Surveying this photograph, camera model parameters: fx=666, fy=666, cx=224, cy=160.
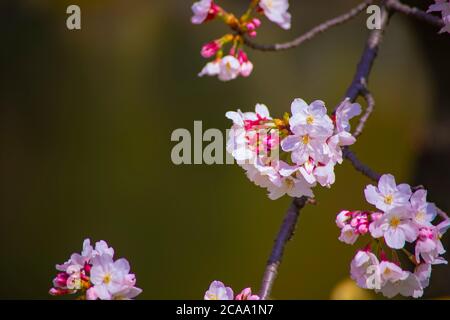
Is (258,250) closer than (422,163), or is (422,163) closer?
(422,163)

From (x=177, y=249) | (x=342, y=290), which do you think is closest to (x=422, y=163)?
(x=342, y=290)

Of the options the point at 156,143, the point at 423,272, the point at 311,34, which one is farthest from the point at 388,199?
the point at 156,143

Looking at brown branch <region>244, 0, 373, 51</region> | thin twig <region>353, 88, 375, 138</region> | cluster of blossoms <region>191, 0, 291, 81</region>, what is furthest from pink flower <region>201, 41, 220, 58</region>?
thin twig <region>353, 88, 375, 138</region>

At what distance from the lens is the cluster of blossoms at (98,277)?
31.2 inches

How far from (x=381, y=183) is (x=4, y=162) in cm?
377

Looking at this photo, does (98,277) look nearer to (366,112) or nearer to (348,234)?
(348,234)

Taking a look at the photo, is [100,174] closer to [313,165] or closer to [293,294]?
[293,294]

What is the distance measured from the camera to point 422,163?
64.6 inches

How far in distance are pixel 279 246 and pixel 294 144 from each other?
8.0 inches

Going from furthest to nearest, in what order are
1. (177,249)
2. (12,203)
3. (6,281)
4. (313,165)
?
(12,203) → (177,249) → (6,281) → (313,165)

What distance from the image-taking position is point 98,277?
800mm

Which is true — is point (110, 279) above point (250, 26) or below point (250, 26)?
below

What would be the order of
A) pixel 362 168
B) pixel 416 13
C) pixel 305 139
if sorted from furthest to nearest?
pixel 416 13 → pixel 362 168 → pixel 305 139

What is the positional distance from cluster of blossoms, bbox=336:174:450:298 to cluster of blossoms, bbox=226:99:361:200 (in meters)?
0.06
